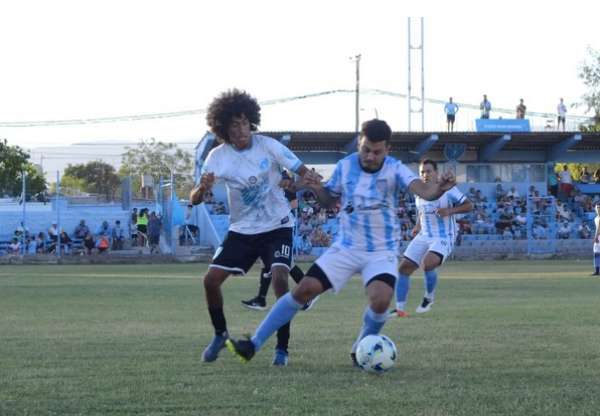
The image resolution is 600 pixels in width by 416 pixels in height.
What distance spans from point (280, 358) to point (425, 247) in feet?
22.6

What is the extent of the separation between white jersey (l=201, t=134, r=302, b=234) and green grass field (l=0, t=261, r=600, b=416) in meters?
1.13

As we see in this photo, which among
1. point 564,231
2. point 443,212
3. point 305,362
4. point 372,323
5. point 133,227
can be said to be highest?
point 443,212

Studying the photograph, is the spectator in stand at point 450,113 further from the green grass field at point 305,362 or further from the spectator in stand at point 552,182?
the green grass field at point 305,362

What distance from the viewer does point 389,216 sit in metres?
7.96

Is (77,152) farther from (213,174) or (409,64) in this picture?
(213,174)

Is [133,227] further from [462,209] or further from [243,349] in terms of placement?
[243,349]

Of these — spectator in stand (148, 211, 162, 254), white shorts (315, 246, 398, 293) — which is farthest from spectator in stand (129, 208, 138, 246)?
white shorts (315, 246, 398, 293)

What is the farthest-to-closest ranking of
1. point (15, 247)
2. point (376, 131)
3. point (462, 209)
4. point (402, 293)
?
point (15, 247) → point (402, 293) → point (462, 209) → point (376, 131)

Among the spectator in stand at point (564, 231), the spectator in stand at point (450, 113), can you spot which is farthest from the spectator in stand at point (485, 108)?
the spectator in stand at point (564, 231)

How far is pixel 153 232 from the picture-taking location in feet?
118

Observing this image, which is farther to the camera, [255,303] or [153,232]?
[153,232]

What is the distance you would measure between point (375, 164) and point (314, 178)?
46 cm

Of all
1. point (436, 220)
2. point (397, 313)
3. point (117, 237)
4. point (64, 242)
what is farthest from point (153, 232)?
point (397, 313)

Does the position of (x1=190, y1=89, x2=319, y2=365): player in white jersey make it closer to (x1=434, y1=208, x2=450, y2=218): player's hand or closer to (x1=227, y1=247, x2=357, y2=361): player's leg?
(x1=227, y1=247, x2=357, y2=361): player's leg
